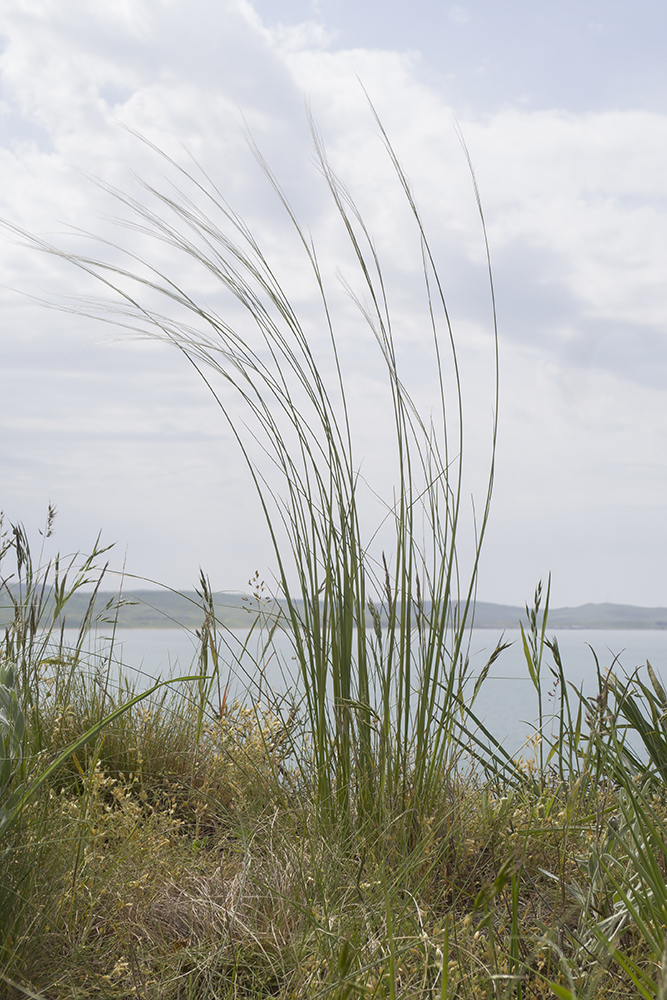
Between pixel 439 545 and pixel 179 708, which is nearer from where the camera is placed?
pixel 439 545

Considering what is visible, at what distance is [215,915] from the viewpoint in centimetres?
127

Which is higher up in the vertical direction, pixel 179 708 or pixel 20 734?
pixel 20 734

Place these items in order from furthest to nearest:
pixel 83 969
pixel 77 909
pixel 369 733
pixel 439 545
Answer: pixel 439 545
pixel 369 733
pixel 77 909
pixel 83 969

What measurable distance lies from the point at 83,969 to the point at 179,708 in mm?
1238

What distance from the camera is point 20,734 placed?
1.07 metres

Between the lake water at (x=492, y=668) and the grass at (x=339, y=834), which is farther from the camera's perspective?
the lake water at (x=492, y=668)

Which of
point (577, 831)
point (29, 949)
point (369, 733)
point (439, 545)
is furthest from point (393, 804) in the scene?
point (29, 949)

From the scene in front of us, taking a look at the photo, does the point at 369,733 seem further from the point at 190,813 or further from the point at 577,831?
the point at 190,813

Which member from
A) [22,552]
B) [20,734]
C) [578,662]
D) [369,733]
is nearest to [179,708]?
[22,552]

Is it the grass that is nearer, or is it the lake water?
the grass

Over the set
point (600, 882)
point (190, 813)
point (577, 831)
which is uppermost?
point (600, 882)

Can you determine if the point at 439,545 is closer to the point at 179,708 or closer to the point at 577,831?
the point at 577,831

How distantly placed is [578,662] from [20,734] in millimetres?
4509

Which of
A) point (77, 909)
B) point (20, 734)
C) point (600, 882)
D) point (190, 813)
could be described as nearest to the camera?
point (600, 882)
